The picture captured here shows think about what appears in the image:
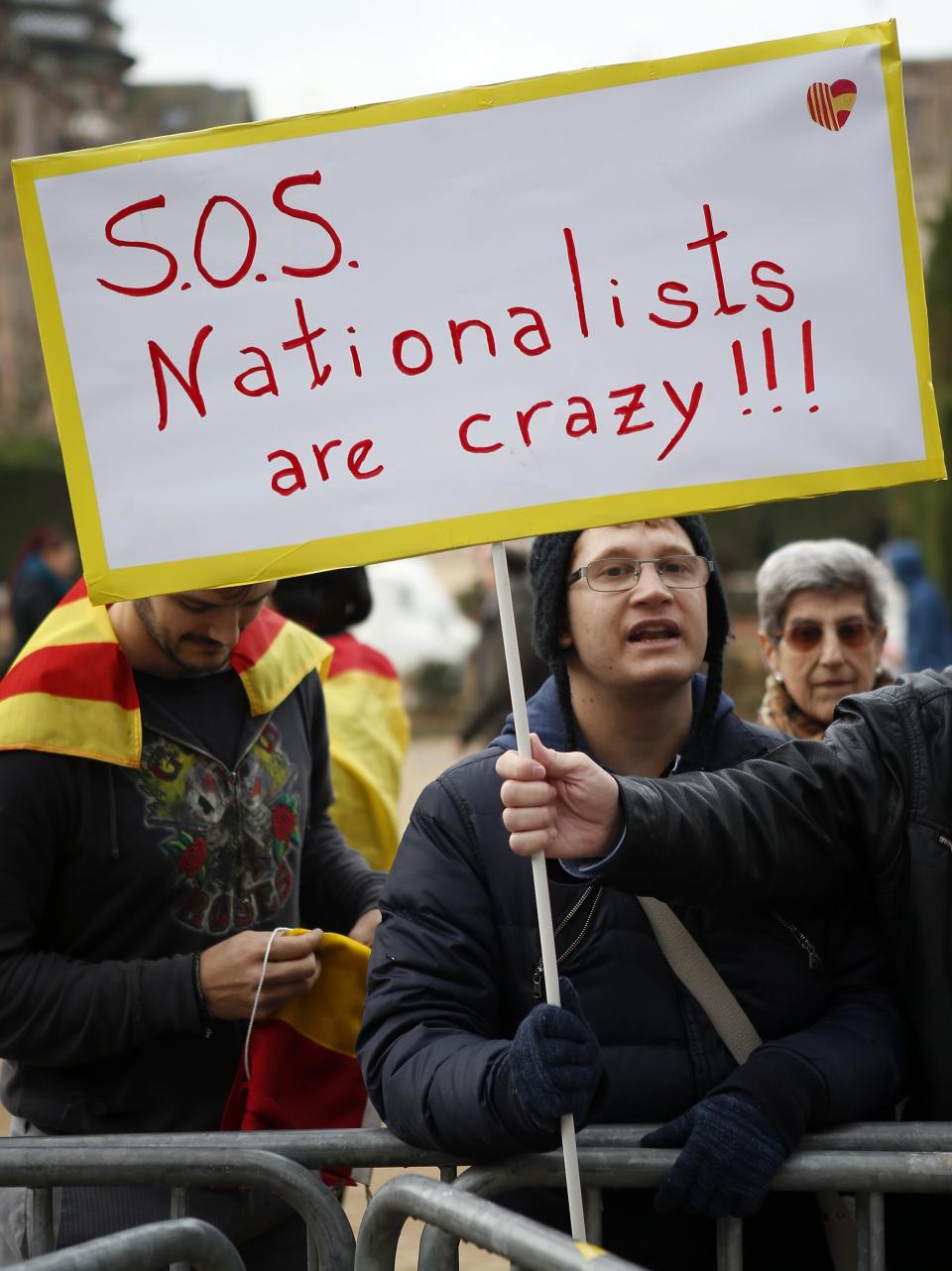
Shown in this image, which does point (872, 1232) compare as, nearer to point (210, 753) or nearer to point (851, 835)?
point (851, 835)

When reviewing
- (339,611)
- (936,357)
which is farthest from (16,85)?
(339,611)

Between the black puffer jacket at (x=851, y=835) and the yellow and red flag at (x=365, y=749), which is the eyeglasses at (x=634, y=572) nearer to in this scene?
the black puffer jacket at (x=851, y=835)

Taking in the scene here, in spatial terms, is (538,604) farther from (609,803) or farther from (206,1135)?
(206,1135)

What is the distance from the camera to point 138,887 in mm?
2561

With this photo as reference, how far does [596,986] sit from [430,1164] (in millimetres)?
338

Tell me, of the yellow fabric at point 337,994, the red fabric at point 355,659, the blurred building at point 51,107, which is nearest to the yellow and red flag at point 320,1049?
the yellow fabric at point 337,994

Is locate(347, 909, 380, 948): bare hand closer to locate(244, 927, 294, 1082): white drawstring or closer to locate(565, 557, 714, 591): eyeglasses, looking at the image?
locate(244, 927, 294, 1082): white drawstring

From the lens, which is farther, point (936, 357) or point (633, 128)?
point (936, 357)

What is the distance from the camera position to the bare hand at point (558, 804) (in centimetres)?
207

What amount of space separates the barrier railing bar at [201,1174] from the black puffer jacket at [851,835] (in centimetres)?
59

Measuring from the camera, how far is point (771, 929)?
2281mm

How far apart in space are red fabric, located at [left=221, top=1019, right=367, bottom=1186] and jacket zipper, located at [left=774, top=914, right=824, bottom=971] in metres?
0.80

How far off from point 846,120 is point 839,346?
0.30 m

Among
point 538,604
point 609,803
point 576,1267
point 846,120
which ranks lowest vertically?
point 576,1267
